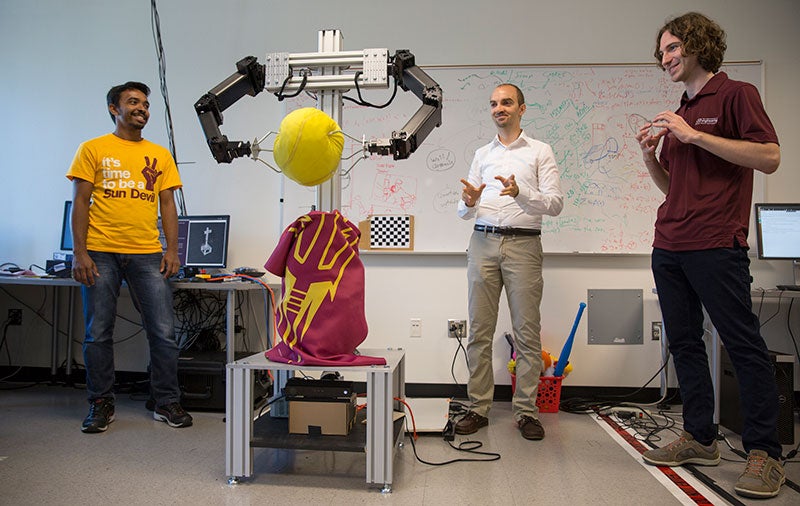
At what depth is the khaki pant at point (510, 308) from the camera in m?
2.43

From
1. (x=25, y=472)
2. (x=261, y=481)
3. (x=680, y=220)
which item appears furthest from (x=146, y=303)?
(x=680, y=220)

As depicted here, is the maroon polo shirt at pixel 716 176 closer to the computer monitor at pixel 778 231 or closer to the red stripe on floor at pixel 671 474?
the red stripe on floor at pixel 671 474

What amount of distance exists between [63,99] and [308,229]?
8.74ft

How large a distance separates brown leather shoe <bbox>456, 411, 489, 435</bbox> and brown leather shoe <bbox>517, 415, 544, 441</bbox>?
0.17 m

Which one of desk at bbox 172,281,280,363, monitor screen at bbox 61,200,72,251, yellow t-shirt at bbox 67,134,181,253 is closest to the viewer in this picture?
yellow t-shirt at bbox 67,134,181,253

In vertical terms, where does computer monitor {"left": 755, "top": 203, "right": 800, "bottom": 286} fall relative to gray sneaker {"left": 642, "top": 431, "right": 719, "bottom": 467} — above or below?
above

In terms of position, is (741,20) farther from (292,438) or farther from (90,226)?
(90,226)

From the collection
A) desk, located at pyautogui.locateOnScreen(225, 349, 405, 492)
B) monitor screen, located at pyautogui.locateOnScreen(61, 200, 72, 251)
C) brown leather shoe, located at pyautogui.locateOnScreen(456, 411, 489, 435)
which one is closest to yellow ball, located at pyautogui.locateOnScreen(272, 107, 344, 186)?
desk, located at pyautogui.locateOnScreen(225, 349, 405, 492)

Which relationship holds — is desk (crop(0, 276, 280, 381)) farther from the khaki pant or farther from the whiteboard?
the khaki pant

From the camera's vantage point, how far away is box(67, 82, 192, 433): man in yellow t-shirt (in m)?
2.43

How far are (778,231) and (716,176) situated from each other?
1.39 metres

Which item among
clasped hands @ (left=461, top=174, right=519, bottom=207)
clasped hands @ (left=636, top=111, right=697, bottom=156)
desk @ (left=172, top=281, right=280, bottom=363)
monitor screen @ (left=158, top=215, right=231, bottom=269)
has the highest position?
clasped hands @ (left=636, top=111, right=697, bottom=156)

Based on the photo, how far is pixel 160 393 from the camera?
2.57m

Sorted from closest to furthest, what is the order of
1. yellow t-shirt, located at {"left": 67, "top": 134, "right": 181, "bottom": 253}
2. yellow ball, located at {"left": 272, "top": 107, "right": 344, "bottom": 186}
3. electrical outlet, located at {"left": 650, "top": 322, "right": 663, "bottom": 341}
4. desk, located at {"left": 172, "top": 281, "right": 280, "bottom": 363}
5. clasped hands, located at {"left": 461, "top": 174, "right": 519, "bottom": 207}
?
1. yellow ball, located at {"left": 272, "top": 107, "right": 344, "bottom": 186}
2. clasped hands, located at {"left": 461, "top": 174, "right": 519, "bottom": 207}
3. yellow t-shirt, located at {"left": 67, "top": 134, "right": 181, "bottom": 253}
4. desk, located at {"left": 172, "top": 281, "right": 280, "bottom": 363}
5. electrical outlet, located at {"left": 650, "top": 322, "right": 663, "bottom": 341}
